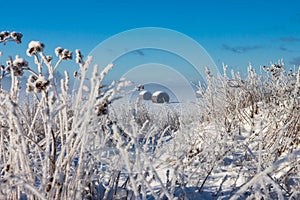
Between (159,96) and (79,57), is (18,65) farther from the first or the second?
(159,96)

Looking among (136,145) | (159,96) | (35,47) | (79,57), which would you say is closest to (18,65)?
(35,47)

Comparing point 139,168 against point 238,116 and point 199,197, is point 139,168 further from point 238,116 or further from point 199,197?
point 238,116

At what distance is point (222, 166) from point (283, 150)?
47 cm

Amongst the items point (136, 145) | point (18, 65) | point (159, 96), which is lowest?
point (136, 145)

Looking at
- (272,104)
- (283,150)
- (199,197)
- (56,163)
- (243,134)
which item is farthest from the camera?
(243,134)

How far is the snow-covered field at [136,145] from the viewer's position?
114 cm

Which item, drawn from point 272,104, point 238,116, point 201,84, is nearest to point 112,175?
point 272,104

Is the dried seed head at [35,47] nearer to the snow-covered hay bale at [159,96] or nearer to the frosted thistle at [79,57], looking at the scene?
the frosted thistle at [79,57]

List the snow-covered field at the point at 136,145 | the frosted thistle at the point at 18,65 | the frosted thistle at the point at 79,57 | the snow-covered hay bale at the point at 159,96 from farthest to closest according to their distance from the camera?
the snow-covered hay bale at the point at 159,96 → the frosted thistle at the point at 79,57 → the frosted thistle at the point at 18,65 → the snow-covered field at the point at 136,145

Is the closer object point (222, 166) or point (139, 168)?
point (139, 168)

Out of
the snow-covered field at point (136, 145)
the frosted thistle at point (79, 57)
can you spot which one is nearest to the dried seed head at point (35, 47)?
the snow-covered field at point (136, 145)

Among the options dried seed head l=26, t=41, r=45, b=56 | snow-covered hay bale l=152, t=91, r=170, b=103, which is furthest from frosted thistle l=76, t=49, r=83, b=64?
snow-covered hay bale l=152, t=91, r=170, b=103

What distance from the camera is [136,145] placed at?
38.9 inches

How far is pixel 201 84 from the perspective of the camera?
4684 mm
